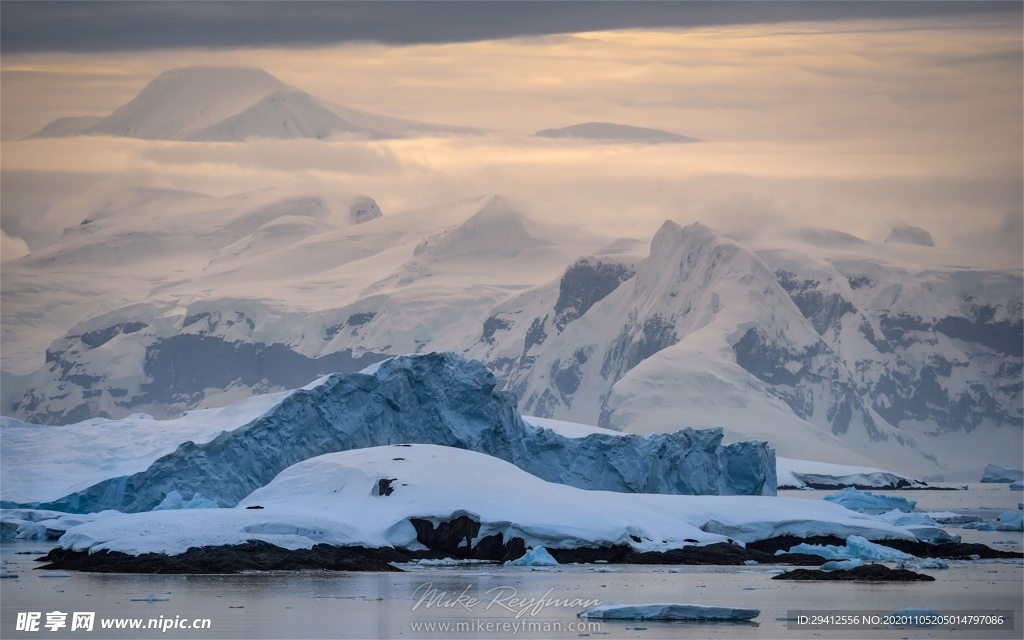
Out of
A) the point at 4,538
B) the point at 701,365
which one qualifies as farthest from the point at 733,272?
the point at 4,538

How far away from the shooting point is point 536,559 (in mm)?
50219

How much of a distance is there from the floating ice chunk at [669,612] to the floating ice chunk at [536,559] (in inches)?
512

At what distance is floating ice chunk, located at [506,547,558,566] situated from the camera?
5019 centimetres

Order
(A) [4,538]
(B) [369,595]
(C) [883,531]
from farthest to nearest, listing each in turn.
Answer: (A) [4,538], (C) [883,531], (B) [369,595]

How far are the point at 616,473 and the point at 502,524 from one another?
19396mm

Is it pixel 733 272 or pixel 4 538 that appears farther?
pixel 733 272

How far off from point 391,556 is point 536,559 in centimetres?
389

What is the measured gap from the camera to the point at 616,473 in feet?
231

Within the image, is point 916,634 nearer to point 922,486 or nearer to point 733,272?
point 922,486

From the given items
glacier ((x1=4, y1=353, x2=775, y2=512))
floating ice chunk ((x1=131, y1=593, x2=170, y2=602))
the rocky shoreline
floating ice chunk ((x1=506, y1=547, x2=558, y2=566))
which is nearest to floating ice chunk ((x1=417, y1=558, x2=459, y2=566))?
the rocky shoreline

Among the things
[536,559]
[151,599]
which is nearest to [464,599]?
[151,599]

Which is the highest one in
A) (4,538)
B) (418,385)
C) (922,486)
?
(418,385)

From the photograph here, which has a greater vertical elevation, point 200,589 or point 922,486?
point 200,589

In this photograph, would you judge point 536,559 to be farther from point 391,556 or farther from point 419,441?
point 419,441
